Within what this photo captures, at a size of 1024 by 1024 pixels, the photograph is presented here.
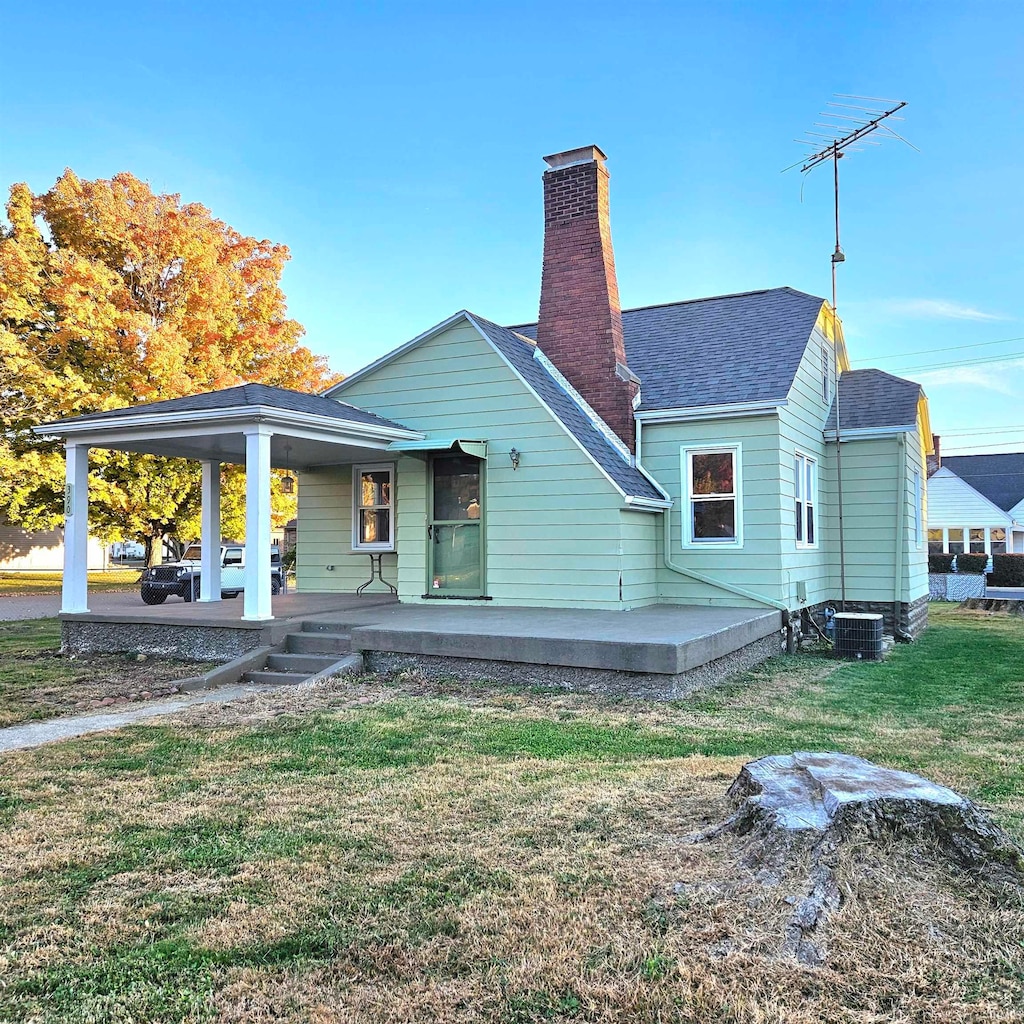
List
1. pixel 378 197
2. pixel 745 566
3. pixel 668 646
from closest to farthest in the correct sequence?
pixel 668 646 < pixel 745 566 < pixel 378 197

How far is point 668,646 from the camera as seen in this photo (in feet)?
21.9

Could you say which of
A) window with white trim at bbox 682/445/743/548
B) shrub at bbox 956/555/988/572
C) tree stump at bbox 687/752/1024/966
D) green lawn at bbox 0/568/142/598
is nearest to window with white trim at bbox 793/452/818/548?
window with white trim at bbox 682/445/743/548

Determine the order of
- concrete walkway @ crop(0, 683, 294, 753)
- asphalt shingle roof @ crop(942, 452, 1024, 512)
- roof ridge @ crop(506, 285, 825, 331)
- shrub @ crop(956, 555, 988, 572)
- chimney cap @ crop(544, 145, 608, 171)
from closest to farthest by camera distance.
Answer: concrete walkway @ crop(0, 683, 294, 753) → chimney cap @ crop(544, 145, 608, 171) → roof ridge @ crop(506, 285, 825, 331) → shrub @ crop(956, 555, 988, 572) → asphalt shingle roof @ crop(942, 452, 1024, 512)

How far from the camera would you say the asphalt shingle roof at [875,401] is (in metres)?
12.2

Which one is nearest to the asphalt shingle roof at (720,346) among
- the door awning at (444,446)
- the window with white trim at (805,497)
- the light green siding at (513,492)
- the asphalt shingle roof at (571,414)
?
the asphalt shingle roof at (571,414)

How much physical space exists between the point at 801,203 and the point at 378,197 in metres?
11.0

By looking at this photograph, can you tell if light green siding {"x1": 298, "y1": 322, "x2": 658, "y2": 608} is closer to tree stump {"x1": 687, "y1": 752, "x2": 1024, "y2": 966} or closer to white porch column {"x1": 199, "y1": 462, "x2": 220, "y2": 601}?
white porch column {"x1": 199, "y1": 462, "x2": 220, "y2": 601}

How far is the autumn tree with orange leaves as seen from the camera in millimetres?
18078

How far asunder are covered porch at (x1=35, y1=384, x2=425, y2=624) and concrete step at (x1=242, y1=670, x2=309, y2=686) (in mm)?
658

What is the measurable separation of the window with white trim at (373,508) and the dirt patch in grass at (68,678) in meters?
3.65

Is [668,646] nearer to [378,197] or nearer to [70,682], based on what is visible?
[70,682]

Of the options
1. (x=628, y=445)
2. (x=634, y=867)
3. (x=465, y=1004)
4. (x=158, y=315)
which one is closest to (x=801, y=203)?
(x=628, y=445)

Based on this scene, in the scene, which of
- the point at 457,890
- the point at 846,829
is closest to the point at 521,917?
the point at 457,890

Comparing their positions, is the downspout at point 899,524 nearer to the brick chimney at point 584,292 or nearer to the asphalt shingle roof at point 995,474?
the brick chimney at point 584,292
